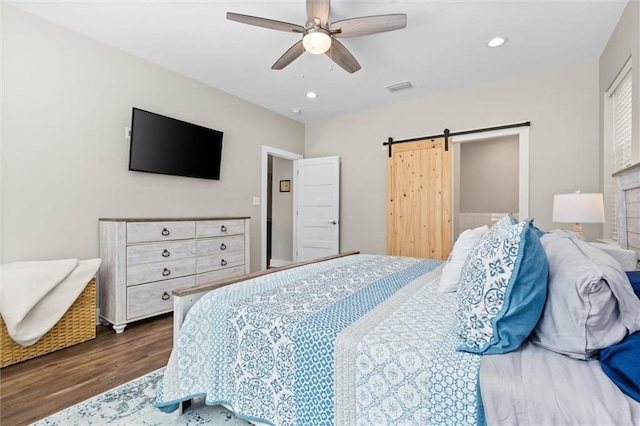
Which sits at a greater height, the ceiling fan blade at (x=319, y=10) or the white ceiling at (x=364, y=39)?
the white ceiling at (x=364, y=39)

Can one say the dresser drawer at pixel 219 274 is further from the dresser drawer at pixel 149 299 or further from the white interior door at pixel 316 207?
the white interior door at pixel 316 207

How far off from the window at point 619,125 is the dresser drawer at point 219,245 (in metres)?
3.54

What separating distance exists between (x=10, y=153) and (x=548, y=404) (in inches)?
136

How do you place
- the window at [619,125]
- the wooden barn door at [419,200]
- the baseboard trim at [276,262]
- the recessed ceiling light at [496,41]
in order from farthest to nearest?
1. the baseboard trim at [276,262]
2. the wooden barn door at [419,200]
3. the recessed ceiling light at [496,41]
4. the window at [619,125]

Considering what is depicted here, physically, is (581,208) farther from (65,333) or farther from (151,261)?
(65,333)

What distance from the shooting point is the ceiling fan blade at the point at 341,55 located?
8.00ft

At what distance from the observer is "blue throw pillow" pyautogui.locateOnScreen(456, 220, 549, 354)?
931 mm

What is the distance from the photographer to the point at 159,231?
114 inches

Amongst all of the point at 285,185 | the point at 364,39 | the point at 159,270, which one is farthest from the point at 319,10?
the point at 285,185

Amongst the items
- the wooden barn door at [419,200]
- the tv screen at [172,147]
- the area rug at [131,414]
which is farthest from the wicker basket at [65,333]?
the wooden barn door at [419,200]

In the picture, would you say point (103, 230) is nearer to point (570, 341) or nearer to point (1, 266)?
point (1, 266)

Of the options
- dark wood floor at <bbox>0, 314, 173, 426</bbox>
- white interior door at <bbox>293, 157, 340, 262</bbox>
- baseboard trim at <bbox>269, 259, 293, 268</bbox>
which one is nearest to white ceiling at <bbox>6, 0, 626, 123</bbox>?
white interior door at <bbox>293, 157, 340, 262</bbox>

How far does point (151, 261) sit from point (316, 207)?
270 centimetres

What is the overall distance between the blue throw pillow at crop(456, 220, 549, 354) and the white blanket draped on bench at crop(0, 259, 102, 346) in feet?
8.79
